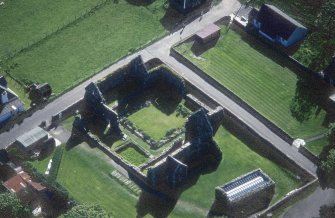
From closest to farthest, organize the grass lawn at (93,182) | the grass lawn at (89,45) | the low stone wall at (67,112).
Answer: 1. the grass lawn at (93,182)
2. the low stone wall at (67,112)
3. the grass lawn at (89,45)

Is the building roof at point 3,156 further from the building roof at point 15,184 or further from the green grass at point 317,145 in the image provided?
the green grass at point 317,145

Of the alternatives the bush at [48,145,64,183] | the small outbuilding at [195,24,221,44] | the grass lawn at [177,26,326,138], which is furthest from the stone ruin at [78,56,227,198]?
the small outbuilding at [195,24,221,44]

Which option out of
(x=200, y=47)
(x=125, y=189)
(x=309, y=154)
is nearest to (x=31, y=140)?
(x=125, y=189)

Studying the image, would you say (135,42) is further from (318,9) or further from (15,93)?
(318,9)

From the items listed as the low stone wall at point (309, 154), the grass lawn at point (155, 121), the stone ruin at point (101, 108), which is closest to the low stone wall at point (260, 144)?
the low stone wall at point (309, 154)

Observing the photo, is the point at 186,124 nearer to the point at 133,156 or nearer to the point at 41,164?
the point at 133,156

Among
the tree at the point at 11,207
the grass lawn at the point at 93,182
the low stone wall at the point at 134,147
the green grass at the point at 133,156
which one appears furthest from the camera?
the low stone wall at the point at 134,147

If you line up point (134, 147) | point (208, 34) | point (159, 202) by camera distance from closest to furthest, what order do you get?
point (159, 202) → point (134, 147) → point (208, 34)
